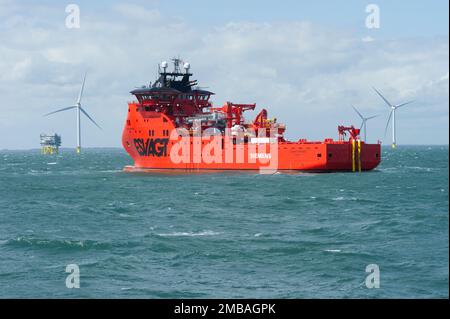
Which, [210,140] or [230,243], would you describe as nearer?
[230,243]

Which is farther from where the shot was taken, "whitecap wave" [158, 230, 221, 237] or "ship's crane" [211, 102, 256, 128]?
"ship's crane" [211, 102, 256, 128]

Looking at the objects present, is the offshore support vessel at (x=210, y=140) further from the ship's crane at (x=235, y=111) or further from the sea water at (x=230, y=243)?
the sea water at (x=230, y=243)

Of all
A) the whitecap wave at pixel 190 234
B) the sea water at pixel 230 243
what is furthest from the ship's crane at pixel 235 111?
the whitecap wave at pixel 190 234

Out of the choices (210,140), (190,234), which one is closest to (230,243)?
(190,234)

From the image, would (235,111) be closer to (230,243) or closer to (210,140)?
(210,140)

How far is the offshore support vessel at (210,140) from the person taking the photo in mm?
67375

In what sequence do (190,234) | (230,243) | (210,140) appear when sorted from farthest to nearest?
1. (210,140)
2. (190,234)
3. (230,243)

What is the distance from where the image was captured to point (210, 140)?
7244 centimetres

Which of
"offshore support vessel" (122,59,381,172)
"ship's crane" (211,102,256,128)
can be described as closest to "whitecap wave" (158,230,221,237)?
"offshore support vessel" (122,59,381,172)

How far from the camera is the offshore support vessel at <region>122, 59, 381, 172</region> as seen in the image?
6738 centimetres

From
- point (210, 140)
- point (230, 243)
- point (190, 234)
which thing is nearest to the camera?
point (230, 243)

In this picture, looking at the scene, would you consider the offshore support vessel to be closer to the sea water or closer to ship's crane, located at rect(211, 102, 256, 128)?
ship's crane, located at rect(211, 102, 256, 128)

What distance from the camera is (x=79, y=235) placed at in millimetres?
33219
